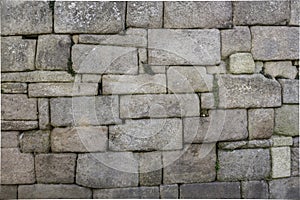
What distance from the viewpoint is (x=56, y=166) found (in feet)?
11.5

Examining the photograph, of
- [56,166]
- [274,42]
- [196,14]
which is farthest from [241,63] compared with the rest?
[56,166]

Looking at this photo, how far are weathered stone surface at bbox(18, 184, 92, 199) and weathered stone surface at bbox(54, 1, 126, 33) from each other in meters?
1.40

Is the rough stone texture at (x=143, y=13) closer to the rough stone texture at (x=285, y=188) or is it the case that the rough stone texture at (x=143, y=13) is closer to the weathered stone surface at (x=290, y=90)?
the weathered stone surface at (x=290, y=90)

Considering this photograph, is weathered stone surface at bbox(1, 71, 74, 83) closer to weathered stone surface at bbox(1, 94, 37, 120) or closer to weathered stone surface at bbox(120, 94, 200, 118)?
weathered stone surface at bbox(1, 94, 37, 120)

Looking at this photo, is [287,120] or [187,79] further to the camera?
[287,120]

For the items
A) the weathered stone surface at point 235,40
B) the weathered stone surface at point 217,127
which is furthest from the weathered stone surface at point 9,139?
the weathered stone surface at point 235,40

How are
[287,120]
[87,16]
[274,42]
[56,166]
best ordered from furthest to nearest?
[287,120] → [274,42] → [56,166] → [87,16]

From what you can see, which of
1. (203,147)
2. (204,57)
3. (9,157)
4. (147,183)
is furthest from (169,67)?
(9,157)

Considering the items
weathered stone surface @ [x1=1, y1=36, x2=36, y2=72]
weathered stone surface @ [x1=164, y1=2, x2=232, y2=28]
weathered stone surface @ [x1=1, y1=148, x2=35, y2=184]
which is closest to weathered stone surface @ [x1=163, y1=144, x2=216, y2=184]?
weathered stone surface @ [x1=164, y1=2, x2=232, y2=28]

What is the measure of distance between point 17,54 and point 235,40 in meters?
1.97

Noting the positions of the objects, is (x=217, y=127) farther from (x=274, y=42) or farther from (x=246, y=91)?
(x=274, y=42)

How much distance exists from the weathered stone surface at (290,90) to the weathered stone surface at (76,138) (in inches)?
67.6

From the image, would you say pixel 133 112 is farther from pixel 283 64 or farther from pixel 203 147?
pixel 283 64

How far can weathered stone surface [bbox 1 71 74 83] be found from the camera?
11.2 ft
